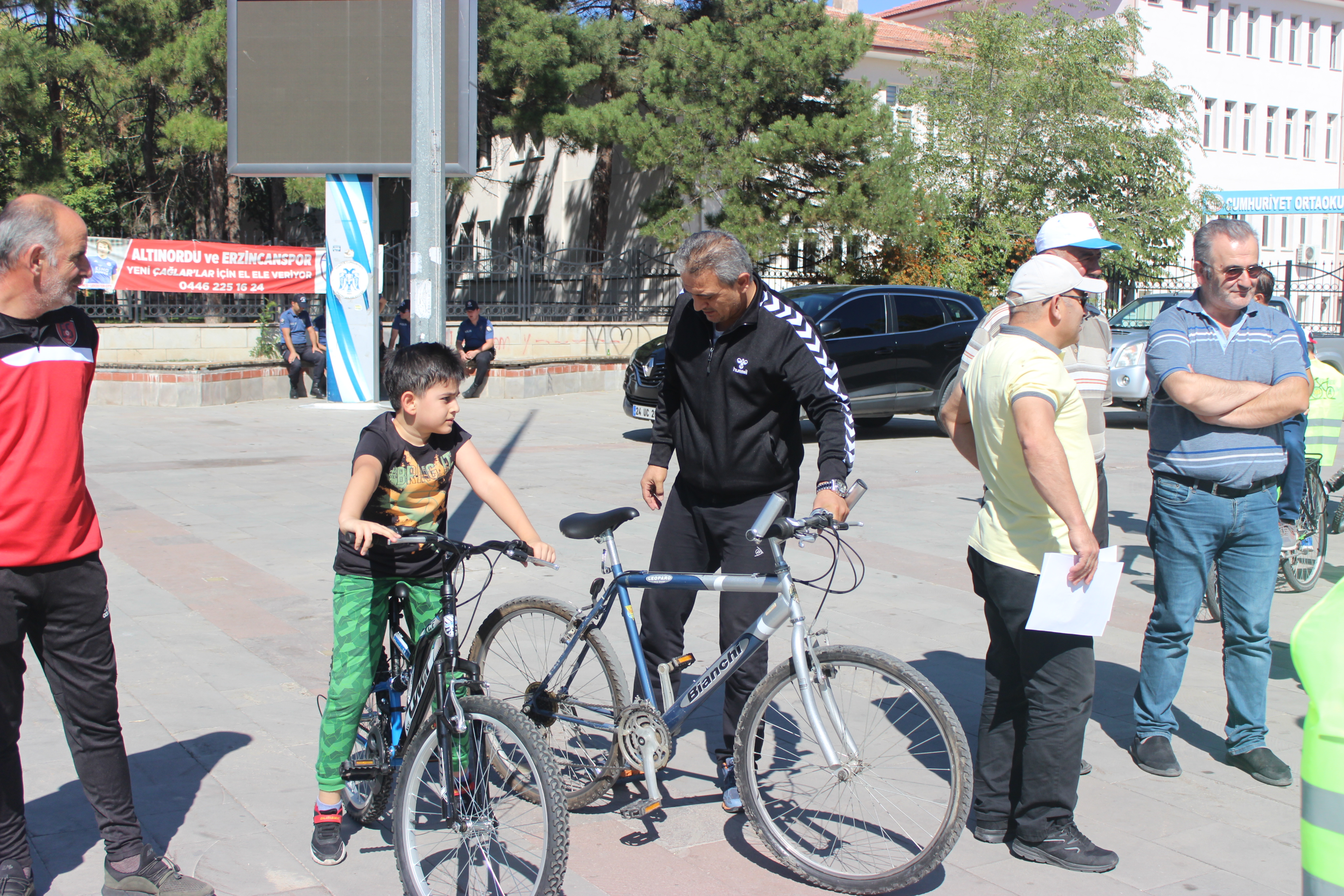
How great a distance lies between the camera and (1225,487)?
13.3ft

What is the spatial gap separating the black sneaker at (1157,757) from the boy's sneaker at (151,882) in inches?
122

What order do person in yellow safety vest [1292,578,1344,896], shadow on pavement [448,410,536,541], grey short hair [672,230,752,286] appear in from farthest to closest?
shadow on pavement [448,410,536,541] → grey short hair [672,230,752,286] → person in yellow safety vest [1292,578,1344,896]

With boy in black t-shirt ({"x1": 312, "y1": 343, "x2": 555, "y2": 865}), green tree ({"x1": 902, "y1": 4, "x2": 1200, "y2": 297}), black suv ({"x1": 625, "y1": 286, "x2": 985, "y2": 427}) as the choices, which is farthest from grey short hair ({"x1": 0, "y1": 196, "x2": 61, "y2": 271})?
green tree ({"x1": 902, "y1": 4, "x2": 1200, "y2": 297})

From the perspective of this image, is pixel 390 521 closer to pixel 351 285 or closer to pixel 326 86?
pixel 326 86

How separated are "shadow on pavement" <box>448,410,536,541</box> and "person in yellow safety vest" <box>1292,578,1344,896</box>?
5.23 metres

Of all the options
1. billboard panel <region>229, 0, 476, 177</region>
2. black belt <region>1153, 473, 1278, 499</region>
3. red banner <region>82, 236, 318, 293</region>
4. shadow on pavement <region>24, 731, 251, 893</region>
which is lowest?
shadow on pavement <region>24, 731, 251, 893</region>

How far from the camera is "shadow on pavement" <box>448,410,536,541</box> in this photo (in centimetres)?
A: 798

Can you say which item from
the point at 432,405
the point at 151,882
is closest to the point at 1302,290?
the point at 432,405

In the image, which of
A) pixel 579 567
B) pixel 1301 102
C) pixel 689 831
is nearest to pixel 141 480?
pixel 579 567

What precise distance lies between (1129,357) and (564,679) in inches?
500

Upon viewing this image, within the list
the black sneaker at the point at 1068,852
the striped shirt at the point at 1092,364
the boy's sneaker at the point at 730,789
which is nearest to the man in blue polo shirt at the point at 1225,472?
the striped shirt at the point at 1092,364

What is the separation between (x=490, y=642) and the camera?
3838mm

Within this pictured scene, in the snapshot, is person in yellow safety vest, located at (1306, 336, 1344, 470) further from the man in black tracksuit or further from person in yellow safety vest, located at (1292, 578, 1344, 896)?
person in yellow safety vest, located at (1292, 578, 1344, 896)

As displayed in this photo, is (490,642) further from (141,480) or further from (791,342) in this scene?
(141,480)
